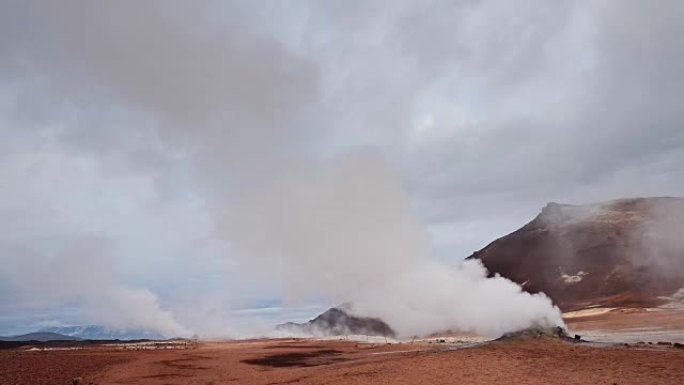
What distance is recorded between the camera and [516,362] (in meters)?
27.7

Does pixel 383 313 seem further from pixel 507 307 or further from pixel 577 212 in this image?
pixel 577 212

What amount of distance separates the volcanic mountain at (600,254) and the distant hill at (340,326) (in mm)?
37075

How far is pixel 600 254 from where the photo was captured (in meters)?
123

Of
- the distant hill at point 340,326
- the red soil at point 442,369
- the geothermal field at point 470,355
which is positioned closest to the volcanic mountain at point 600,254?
the geothermal field at point 470,355

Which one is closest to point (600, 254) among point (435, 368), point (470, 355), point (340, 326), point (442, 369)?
point (340, 326)

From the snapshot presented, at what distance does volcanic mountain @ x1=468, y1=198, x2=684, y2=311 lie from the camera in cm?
10519

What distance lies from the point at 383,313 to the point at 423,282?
17.6 m

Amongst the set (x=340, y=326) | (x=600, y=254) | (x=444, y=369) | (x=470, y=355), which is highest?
(x=600, y=254)

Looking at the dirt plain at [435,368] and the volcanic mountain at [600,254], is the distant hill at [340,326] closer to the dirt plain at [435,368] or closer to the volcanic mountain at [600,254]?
the volcanic mountain at [600,254]

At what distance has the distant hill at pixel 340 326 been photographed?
3735 inches

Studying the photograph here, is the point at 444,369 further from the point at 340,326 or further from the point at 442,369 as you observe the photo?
the point at 340,326

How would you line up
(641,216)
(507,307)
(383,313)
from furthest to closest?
(641,216), (383,313), (507,307)

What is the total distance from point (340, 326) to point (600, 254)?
190 feet

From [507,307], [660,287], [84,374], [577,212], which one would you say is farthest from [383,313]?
[577,212]
